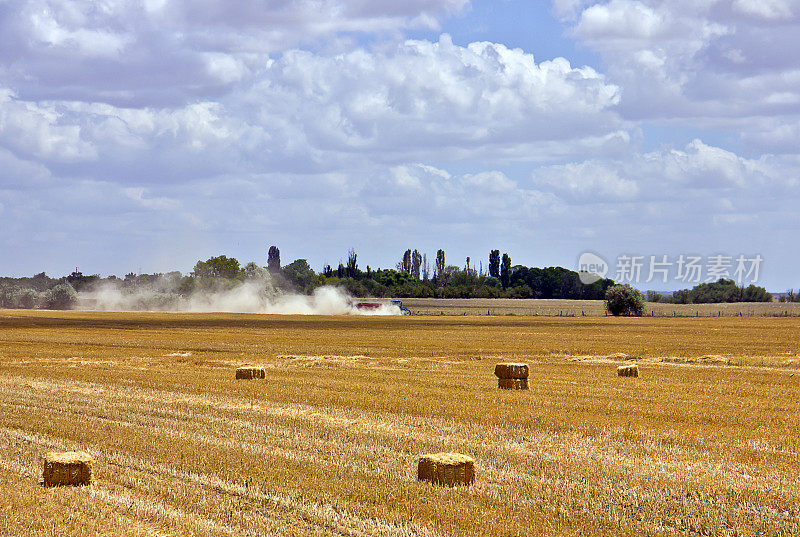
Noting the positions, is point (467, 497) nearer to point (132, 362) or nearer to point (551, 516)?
point (551, 516)

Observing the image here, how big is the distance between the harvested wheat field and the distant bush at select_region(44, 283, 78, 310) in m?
121

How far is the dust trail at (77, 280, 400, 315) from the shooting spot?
4904 inches

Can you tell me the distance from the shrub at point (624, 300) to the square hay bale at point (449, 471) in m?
111

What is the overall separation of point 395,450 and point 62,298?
142m

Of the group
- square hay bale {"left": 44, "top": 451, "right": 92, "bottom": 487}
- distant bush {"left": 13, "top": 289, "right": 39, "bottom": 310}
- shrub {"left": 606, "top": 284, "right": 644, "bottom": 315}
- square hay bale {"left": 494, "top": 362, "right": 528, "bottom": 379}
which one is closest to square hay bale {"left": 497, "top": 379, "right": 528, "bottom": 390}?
square hay bale {"left": 494, "top": 362, "right": 528, "bottom": 379}

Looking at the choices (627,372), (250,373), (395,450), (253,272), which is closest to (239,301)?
(253,272)

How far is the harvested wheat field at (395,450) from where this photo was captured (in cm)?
1027

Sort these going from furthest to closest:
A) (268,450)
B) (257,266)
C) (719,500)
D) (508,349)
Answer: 1. (257,266)
2. (508,349)
3. (268,450)
4. (719,500)

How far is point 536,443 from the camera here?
604 inches

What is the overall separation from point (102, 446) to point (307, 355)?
25227 millimetres

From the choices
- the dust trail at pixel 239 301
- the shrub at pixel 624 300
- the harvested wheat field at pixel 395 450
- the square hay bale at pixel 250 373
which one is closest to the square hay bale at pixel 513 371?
the harvested wheat field at pixel 395 450

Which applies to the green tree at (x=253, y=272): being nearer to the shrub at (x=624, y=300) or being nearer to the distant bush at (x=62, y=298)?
the distant bush at (x=62, y=298)

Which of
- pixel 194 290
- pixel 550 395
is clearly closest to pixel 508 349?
pixel 550 395

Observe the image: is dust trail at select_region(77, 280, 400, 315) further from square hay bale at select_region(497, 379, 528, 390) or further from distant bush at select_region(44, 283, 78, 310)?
square hay bale at select_region(497, 379, 528, 390)
